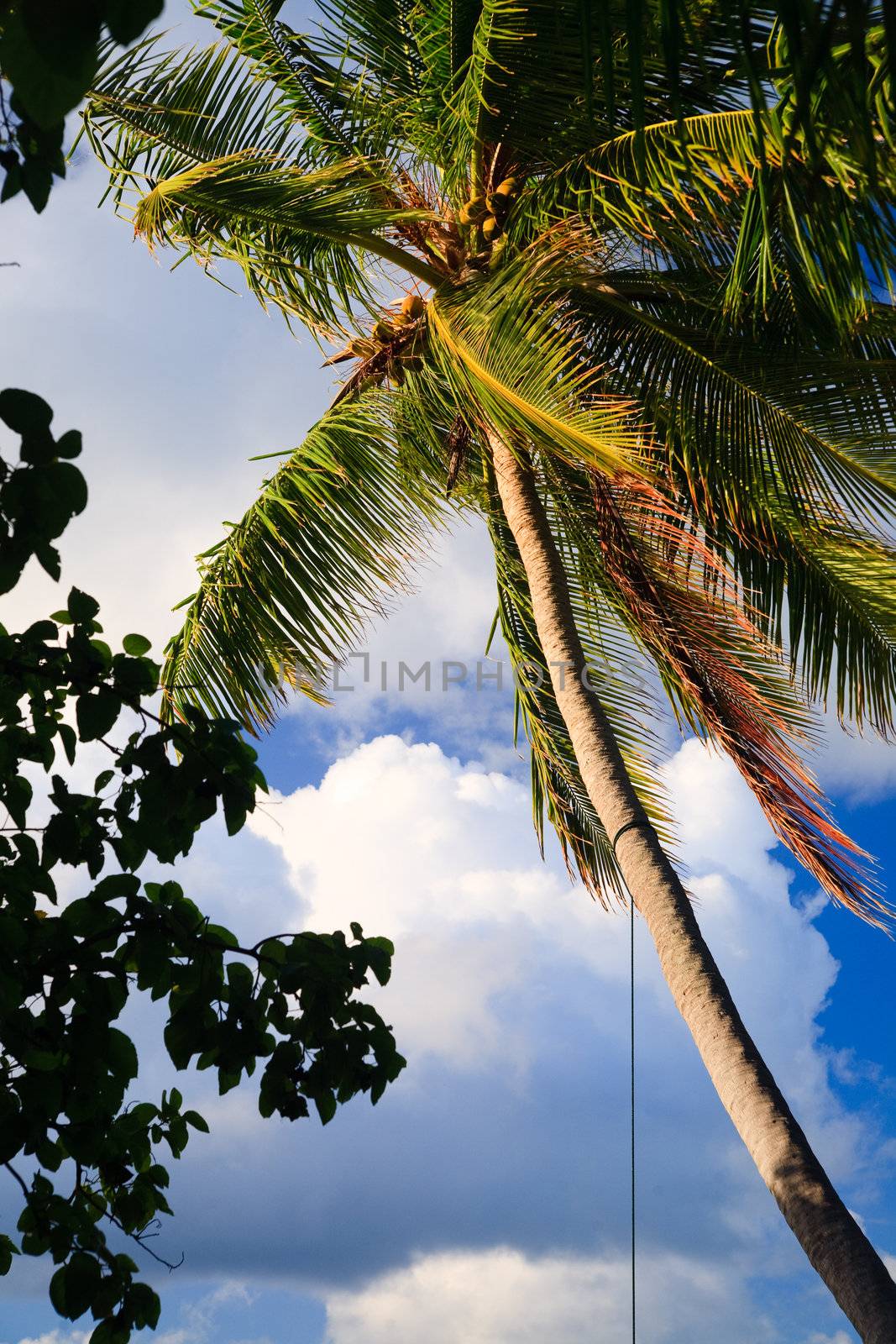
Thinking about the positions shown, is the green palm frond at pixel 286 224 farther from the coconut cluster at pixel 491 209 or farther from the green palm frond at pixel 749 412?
the green palm frond at pixel 749 412

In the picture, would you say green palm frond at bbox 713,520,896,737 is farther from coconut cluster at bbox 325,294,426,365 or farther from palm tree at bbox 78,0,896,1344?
coconut cluster at bbox 325,294,426,365

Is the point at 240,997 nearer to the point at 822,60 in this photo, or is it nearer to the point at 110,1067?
the point at 110,1067


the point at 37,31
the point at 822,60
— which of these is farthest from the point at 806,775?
the point at 37,31

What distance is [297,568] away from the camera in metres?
6.02

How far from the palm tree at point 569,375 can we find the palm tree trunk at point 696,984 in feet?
0.07

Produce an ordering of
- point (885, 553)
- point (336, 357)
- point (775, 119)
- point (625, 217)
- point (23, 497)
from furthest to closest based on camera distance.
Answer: point (336, 357), point (885, 553), point (625, 217), point (775, 119), point (23, 497)

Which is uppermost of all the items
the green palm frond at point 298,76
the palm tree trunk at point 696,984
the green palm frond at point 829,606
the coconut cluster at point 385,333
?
the green palm frond at point 298,76

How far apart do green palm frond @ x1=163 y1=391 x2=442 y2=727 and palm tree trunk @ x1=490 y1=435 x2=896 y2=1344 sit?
0.75 meters

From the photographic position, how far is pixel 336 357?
653cm

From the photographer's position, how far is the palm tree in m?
4.77

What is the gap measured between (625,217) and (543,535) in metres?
1.54

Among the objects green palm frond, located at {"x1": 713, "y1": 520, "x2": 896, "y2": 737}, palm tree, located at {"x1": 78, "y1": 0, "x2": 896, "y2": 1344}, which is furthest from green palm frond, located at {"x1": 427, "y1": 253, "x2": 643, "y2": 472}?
green palm frond, located at {"x1": 713, "y1": 520, "x2": 896, "y2": 737}

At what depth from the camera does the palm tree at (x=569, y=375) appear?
477 cm

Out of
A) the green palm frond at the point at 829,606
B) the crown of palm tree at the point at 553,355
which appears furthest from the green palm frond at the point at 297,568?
the green palm frond at the point at 829,606
